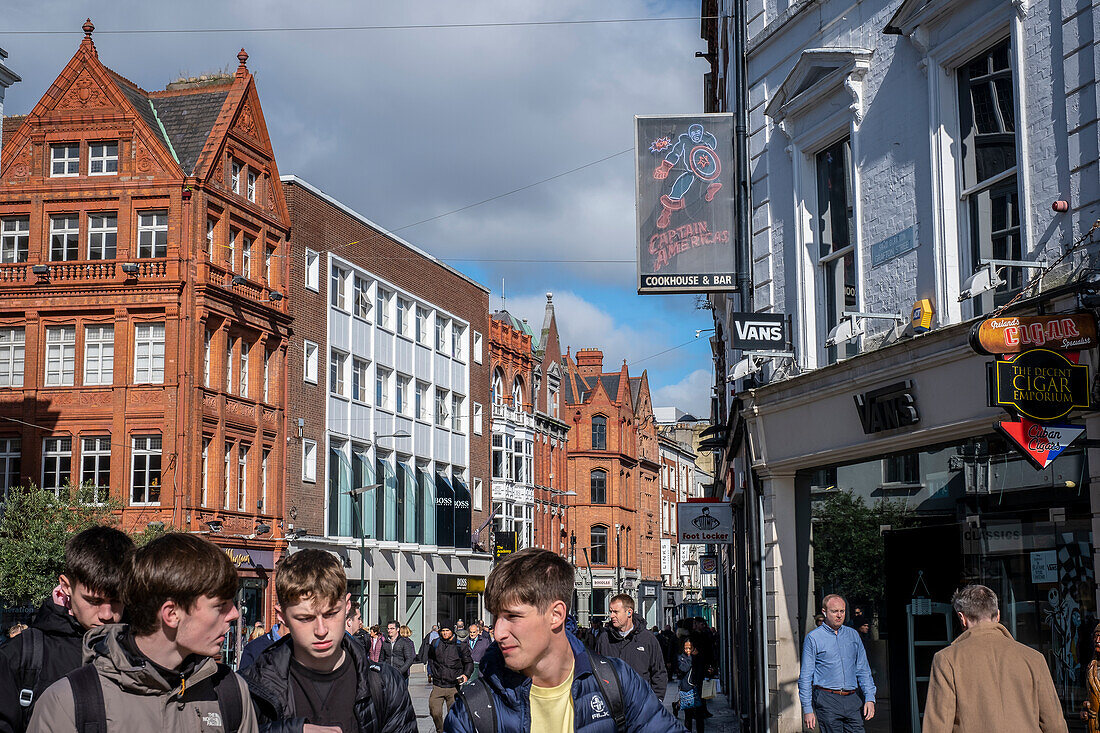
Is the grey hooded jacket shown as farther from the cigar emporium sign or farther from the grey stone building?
the grey stone building

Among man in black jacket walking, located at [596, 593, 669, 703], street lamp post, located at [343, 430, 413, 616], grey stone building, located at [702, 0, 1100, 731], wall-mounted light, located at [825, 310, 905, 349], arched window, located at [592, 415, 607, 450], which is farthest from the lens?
arched window, located at [592, 415, 607, 450]

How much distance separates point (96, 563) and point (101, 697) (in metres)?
1.23

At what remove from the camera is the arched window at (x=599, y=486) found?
91562 millimetres

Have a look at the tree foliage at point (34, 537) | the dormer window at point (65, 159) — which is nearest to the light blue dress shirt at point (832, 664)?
the tree foliage at point (34, 537)

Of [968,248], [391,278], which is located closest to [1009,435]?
[968,248]

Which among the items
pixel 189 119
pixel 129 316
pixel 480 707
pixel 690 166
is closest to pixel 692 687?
pixel 690 166

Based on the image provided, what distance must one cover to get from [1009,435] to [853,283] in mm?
4826

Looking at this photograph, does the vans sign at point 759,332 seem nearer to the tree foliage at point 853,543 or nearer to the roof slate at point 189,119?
the tree foliage at point 853,543

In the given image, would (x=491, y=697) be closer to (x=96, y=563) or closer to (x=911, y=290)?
(x=96, y=563)

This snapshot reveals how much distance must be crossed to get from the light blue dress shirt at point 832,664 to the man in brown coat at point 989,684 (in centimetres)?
395

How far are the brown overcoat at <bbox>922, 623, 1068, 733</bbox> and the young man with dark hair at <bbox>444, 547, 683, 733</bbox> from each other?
374cm

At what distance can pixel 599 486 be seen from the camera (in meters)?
92.0

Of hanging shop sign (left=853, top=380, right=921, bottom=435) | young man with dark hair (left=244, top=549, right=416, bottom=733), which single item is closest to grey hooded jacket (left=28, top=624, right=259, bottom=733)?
young man with dark hair (left=244, top=549, right=416, bottom=733)

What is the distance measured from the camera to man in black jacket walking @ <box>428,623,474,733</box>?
734 inches
